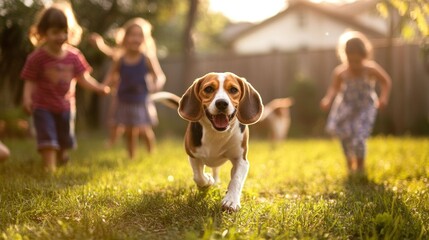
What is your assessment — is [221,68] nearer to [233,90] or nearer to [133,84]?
[133,84]

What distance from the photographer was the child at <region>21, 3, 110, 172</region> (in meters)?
5.32

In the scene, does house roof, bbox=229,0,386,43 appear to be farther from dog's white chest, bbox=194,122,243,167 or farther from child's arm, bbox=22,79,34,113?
dog's white chest, bbox=194,122,243,167

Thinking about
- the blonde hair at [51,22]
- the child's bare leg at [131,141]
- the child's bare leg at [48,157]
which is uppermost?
the blonde hair at [51,22]

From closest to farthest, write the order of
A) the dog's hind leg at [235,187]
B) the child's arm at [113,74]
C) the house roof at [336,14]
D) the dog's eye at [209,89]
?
1. the dog's hind leg at [235,187]
2. the dog's eye at [209,89]
3. the child's arm at [113,74]
4. the house roof at [336,14]

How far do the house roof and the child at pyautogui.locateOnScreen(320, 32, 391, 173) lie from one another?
2248cm

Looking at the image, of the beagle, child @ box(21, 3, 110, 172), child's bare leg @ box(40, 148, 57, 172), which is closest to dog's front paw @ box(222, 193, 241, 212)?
the beagle

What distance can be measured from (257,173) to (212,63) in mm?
9208

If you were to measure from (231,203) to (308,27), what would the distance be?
28.9m

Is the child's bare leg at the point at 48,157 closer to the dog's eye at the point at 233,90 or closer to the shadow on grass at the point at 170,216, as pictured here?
the shadow on grass at the point at 170,216

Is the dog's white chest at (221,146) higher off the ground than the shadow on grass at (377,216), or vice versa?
the dog's white chest at (221,146)

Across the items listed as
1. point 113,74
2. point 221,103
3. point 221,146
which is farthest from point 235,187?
point 113,74

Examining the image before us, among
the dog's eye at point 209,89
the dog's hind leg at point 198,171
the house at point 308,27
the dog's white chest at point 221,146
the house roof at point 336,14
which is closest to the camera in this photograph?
the dog's eye at point 209,89

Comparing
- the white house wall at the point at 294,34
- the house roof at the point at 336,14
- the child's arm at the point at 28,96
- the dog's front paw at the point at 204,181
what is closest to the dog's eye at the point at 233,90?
the dog's front paw at the point at 204,181

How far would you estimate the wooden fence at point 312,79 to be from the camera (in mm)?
12234
